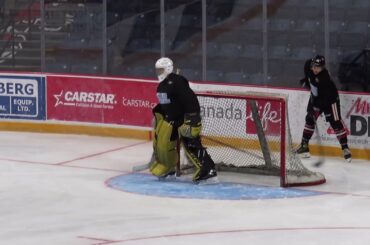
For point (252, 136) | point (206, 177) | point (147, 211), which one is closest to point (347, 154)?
point (252, 136)

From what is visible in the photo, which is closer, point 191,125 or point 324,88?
Answer: point 191,125

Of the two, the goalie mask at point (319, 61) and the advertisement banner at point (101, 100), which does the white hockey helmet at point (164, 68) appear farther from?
the advertisement banner at point (101, 100)

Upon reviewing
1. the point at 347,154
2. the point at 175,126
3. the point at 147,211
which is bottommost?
the point at 147,211

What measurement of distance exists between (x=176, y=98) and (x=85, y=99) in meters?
3.97

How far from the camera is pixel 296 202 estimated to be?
9.86 meters

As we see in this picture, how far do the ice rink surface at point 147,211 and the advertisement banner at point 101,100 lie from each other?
1560mm

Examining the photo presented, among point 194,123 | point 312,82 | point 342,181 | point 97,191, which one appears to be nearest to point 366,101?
point 312,82

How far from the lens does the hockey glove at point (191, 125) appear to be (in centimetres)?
1050

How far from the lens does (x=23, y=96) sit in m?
14.6

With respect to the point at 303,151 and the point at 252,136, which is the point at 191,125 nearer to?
the point at 252,136

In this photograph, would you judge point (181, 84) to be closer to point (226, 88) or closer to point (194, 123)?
point (194, 123)

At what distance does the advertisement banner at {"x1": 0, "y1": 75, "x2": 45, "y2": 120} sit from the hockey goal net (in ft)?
10.2

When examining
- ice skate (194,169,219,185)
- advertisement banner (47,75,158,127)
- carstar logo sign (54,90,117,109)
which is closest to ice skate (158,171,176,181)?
ice skate (194,169,219,185)

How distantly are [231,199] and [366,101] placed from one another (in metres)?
2.91
